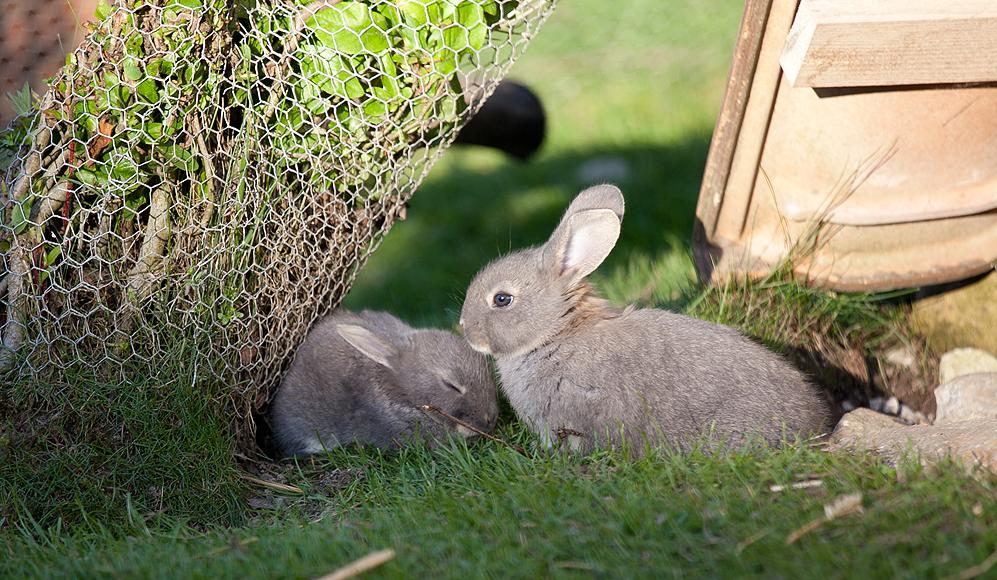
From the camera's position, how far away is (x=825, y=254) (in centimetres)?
475

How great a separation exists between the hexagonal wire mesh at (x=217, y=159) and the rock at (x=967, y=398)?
100 inches

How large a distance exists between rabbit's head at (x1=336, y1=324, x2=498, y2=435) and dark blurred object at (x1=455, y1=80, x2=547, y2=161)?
5.84 ft

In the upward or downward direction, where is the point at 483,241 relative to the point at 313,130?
downward

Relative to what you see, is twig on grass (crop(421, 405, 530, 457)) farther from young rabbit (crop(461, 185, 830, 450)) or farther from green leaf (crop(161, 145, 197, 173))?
green leaf (crop(161, 145, 197, 173))

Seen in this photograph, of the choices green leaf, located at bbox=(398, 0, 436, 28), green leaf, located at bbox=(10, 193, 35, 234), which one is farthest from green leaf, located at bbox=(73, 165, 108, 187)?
green leaf, located at bbox=(398, 0, 436, 28)

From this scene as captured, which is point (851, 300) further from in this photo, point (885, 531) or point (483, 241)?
point (483, 241)

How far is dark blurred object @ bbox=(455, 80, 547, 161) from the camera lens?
6137 millimetres

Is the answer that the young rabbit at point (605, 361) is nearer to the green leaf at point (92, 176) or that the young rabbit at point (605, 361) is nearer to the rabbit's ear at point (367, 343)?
the rabbit's ear at point (367, 343)

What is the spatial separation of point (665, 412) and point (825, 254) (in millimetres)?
1394

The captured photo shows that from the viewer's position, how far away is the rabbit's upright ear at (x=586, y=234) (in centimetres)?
411

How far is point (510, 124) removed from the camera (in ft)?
20.4

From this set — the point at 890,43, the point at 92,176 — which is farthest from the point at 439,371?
the point at 890,43

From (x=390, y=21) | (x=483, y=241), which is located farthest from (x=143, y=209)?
(x=483, y=241)

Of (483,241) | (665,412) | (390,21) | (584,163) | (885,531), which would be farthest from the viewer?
(584,163)
